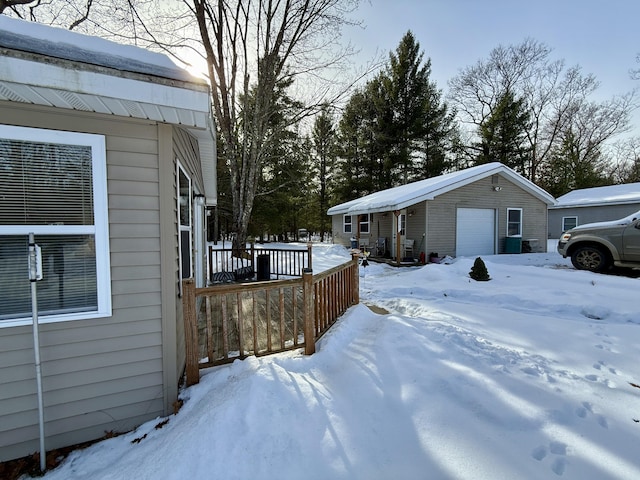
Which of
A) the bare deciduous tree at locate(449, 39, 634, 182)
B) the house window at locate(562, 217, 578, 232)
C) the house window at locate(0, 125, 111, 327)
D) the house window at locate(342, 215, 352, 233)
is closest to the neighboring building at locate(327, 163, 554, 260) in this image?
the house window at locate(342, 215, 352, 233)

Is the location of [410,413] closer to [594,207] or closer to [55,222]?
[55,222]

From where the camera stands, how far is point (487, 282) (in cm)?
686

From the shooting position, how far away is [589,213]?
1731 centimetres

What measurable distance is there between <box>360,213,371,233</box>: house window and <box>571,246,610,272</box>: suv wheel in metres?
8.28

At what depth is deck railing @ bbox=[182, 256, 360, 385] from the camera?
2781 mm

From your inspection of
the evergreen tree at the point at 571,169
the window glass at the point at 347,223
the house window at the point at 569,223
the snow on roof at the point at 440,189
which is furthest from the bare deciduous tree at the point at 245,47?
the evergreen tree at the point at 571,169

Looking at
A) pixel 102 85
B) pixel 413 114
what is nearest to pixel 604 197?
pixel 413 114

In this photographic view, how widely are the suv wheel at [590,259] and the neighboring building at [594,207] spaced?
11.3m

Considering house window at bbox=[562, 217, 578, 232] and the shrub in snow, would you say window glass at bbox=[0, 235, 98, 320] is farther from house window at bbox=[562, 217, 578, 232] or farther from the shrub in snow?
house window at bbox=[562, 217, 578, 232]

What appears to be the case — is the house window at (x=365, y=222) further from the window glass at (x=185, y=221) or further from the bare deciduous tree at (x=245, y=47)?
the window glass at (x=185, y=221)

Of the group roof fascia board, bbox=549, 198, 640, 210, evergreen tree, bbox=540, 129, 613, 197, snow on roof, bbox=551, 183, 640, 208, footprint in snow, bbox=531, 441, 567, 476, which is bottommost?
footprint in snow, bbox=531, 441, 567, 476

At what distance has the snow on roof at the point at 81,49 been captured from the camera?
1.80 meters

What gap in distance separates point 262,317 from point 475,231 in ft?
35.0

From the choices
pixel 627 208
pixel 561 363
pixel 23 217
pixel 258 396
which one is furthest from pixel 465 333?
pixel 627 208
